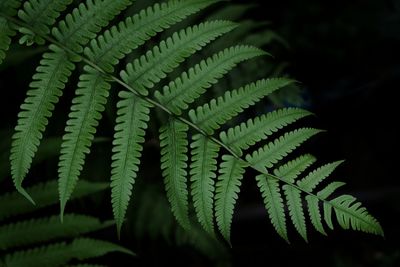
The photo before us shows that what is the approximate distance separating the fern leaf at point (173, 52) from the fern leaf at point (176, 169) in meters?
0.14

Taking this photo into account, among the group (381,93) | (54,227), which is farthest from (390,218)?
(54,227)

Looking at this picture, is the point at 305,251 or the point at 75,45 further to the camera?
the point at 305,251

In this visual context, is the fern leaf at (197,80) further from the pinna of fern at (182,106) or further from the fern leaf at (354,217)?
the fern leaf at (354,217)

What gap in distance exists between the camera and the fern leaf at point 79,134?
4.14 ft

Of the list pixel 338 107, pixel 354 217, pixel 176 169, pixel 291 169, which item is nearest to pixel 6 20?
pixel 176 169

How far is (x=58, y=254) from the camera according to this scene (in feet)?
5.58

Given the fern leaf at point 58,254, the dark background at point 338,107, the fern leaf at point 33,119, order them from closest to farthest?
the fern leaf at point 33,119 < the fern leaf at point 58,254 < the dark background at point 338,107

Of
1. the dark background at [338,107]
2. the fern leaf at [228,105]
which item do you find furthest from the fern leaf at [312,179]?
the dark background at [338,107]

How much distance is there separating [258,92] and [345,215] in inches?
16.9

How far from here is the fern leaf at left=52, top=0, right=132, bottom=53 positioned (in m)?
1.34

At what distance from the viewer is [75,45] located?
1366mm

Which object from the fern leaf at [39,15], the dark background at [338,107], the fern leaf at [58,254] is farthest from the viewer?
the dark background at [338,107]

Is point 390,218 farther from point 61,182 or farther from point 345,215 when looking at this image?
point 61,182

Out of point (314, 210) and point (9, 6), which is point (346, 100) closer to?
point (314, 210)
